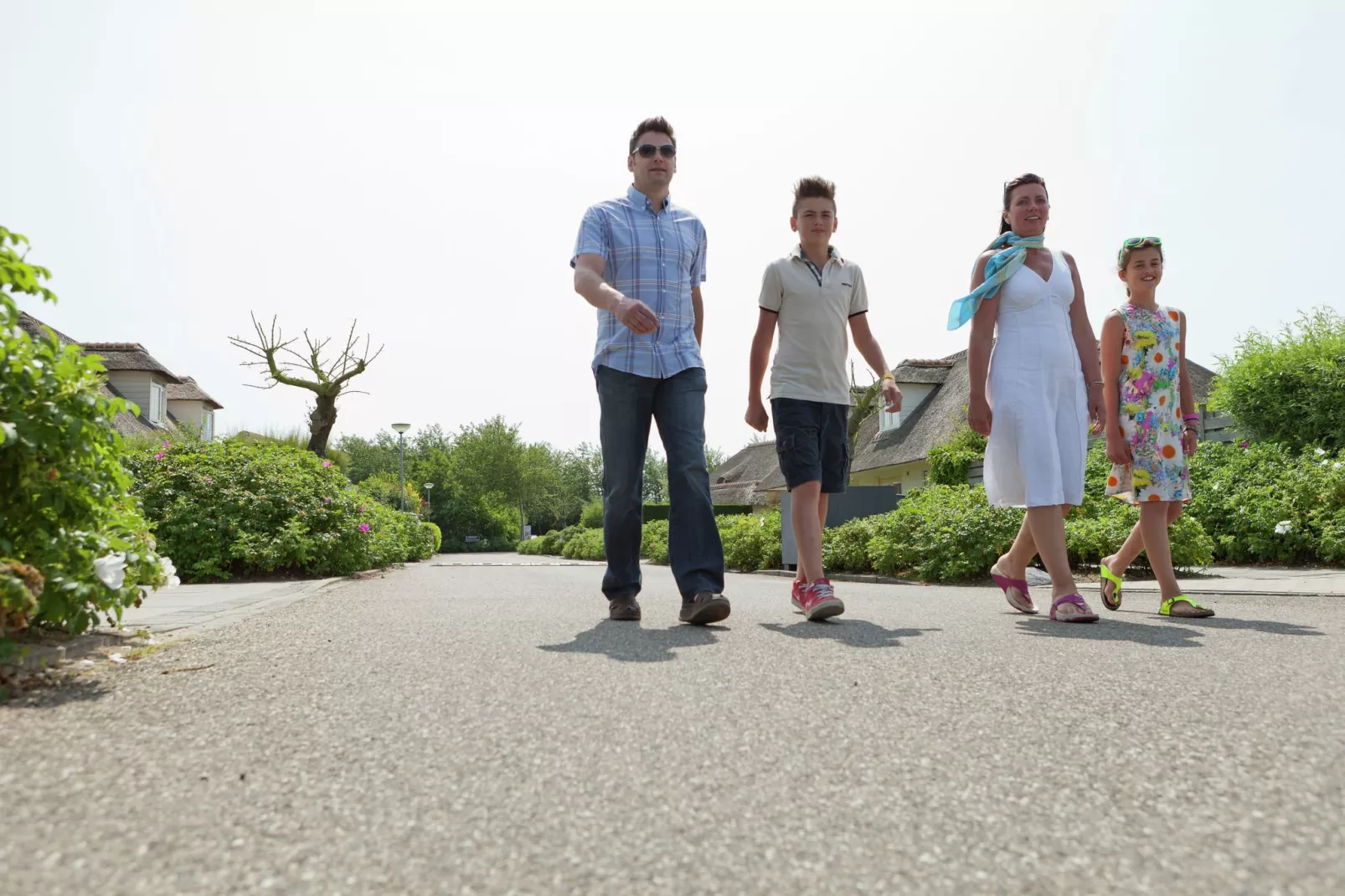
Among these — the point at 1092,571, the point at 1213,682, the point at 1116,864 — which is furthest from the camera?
the point at 1092,571

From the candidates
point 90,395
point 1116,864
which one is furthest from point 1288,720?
point 90,395

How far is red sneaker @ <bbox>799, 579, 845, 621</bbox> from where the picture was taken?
4266mm

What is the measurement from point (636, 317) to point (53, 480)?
208 cm

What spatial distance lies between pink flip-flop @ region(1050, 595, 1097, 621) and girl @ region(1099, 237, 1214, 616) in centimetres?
66

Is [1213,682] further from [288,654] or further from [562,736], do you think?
[288,654]

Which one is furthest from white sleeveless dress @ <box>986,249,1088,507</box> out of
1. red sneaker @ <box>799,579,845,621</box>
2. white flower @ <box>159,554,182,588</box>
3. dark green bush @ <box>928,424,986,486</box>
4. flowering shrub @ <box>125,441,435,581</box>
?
dark green bush @ <box>928,424,986,486</box>

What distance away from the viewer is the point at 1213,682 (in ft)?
8.50

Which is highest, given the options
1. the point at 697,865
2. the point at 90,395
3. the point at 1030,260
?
the point at 1030,260

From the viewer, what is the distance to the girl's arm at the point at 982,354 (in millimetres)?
4520

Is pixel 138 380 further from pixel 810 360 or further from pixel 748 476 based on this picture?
pixel 810 360

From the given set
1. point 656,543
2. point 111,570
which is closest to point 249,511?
point 111,570

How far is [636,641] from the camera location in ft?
11.6

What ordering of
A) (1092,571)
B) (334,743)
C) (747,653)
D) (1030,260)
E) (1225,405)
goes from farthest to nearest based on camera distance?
(1225,405) < (1092,571) < (1030,260) < (747,653) < (334,743)

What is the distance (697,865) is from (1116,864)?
61 cm
